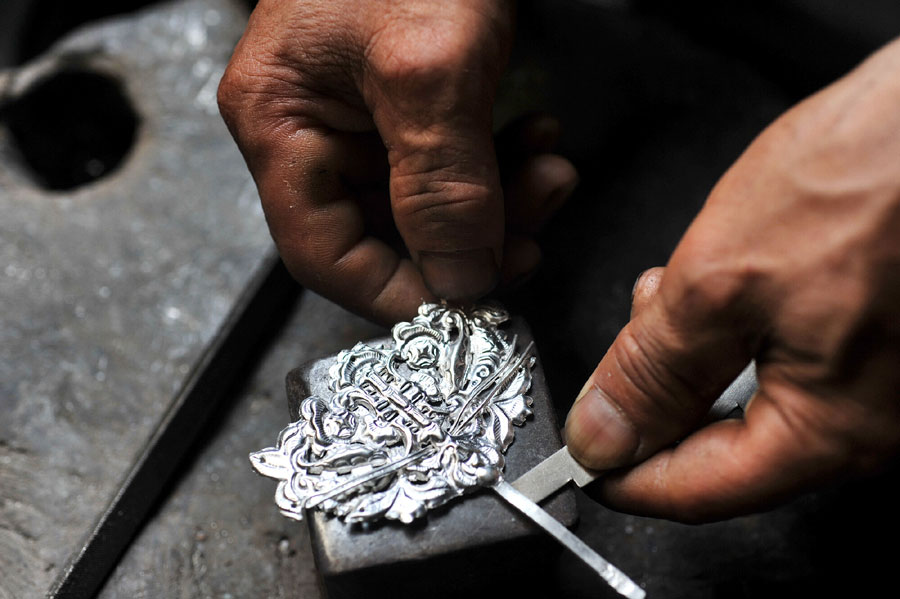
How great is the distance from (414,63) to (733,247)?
0.68 metres

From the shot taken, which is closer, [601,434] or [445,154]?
[601,434]

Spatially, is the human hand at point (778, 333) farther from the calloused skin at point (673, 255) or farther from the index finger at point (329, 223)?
the index finger at point (329, 223)

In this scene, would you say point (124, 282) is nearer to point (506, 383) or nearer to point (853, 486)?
point (506, 383)

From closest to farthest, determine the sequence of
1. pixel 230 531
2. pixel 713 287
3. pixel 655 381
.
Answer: pixel 713 287, pixel 655 381, pixel 230 531

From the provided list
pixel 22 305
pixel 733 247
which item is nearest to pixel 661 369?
pixel 733 247

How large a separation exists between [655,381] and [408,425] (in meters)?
0.47

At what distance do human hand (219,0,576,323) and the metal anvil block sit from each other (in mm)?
393

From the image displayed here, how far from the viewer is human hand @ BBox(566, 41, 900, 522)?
1.07m

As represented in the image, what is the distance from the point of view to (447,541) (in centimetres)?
134

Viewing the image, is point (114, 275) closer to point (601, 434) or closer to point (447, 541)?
point (447, 541)

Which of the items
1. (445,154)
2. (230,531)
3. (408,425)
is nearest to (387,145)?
(445,154)

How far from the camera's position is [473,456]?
1378 millimetres

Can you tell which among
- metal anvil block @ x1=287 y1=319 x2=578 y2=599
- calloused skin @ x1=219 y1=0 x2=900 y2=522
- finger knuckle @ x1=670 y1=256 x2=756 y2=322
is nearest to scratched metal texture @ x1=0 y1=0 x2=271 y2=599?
calloused skin @ x1=219 y1=0 x2=900 y2=522

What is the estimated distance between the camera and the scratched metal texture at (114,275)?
6.23ft
